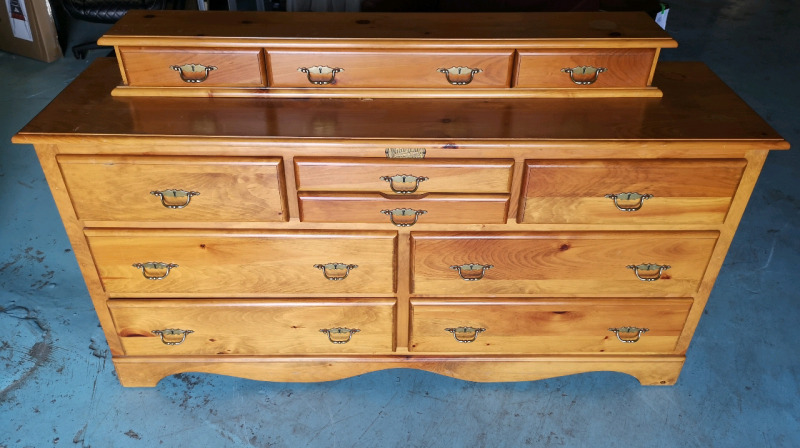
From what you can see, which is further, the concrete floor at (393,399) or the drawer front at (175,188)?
the concrete floor at (393,399)

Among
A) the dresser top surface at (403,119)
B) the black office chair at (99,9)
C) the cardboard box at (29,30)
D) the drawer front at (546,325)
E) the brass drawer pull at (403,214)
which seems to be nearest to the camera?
the dresser top surface at (403,119)

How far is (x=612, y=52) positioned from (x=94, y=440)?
80.2 inches

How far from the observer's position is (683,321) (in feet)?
6.38

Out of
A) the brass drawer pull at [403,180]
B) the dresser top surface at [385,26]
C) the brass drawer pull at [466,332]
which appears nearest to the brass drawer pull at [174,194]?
the dresser top surface at [385,26]

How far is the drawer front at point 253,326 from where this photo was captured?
1870mm

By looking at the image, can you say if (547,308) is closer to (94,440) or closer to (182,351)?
(182,351)

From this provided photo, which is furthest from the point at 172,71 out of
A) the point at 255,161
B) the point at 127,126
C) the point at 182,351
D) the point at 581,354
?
the point at 581,354

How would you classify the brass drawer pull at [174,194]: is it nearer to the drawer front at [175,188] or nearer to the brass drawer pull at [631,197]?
the drawer front at [175,188]

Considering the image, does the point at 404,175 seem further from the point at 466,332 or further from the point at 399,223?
the point at 466,332

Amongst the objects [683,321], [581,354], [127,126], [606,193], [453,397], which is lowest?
[453,397]

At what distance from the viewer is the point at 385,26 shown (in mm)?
1804

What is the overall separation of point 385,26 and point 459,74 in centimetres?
29

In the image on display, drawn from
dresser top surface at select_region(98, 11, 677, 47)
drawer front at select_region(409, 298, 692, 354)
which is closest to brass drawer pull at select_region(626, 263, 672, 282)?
drawer front at select_region(409, 298, 692, 354)

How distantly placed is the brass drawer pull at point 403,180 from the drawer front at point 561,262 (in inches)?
6.4
